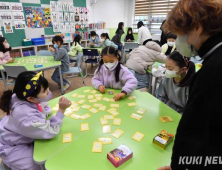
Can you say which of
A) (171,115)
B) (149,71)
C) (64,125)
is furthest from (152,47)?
(64,125)

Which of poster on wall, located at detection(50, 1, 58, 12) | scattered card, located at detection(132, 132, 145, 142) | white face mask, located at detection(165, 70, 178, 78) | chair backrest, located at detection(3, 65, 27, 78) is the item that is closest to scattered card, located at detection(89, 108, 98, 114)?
scattered card, located at detection(132, 132, 145, 142)

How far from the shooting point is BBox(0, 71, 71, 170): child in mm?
1109

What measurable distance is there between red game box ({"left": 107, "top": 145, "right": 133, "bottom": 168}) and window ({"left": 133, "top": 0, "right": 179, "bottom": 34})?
7.29m

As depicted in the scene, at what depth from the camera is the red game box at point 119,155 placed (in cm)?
93

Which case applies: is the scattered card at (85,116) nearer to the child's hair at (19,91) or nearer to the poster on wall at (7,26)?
the child's hair at (19,91)

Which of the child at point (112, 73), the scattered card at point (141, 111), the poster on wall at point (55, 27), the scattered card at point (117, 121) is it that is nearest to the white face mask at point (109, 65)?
the child at point (112, 73)

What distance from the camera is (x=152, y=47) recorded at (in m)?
3.07

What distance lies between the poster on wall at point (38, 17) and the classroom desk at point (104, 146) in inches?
213

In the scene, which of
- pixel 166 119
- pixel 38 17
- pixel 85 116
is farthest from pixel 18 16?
pixel 166 119

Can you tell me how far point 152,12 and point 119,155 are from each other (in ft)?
26.1

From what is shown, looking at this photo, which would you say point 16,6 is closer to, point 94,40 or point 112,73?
point 94,40

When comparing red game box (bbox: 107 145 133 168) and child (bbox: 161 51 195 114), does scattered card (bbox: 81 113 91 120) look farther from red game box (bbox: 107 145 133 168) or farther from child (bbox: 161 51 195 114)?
child (bbox: 161 51 195 114)

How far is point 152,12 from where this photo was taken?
24.8 feet

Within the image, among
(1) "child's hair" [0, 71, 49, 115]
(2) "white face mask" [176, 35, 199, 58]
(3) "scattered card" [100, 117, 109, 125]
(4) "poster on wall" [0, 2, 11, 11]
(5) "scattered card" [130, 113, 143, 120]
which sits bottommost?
(3) "scattered card" [100, 117, 109, 125]
